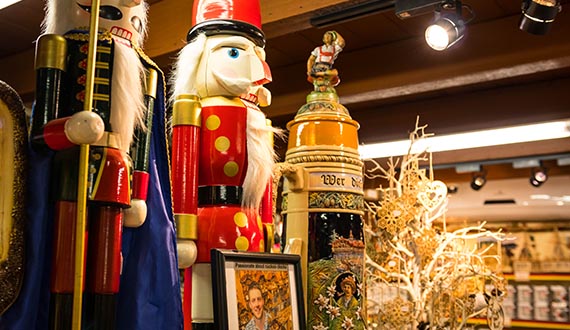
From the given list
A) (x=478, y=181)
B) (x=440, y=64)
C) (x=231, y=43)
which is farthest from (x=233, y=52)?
(x=478, y=181)

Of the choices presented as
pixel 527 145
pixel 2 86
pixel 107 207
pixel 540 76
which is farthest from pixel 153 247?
pixel 527 145

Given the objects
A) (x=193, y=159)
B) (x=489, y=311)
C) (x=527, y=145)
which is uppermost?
(x=527, y=145)

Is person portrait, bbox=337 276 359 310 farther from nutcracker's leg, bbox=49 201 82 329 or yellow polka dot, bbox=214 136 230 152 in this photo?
nutcracker's leg, bbox=49 201 82 329

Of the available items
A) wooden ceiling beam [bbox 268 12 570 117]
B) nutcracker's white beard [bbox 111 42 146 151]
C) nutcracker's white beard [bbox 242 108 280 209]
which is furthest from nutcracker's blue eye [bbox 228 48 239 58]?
wooden ceiling beam [bbox 268 12 570 117]

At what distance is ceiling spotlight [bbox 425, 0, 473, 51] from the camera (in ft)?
6.37

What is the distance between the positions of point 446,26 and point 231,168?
39.5 inches

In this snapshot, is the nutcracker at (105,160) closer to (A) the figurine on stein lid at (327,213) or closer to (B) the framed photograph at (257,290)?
(B) the framed photograph at (257,290)

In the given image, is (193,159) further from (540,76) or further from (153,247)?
(540,76)

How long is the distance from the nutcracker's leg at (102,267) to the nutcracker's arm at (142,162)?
0.06 metres

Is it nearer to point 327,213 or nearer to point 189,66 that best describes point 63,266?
point 189,66

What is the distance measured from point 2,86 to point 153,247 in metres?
0.38

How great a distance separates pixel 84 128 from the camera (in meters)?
0.88

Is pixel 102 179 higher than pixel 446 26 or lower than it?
lower

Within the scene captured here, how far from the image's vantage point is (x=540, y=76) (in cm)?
294
